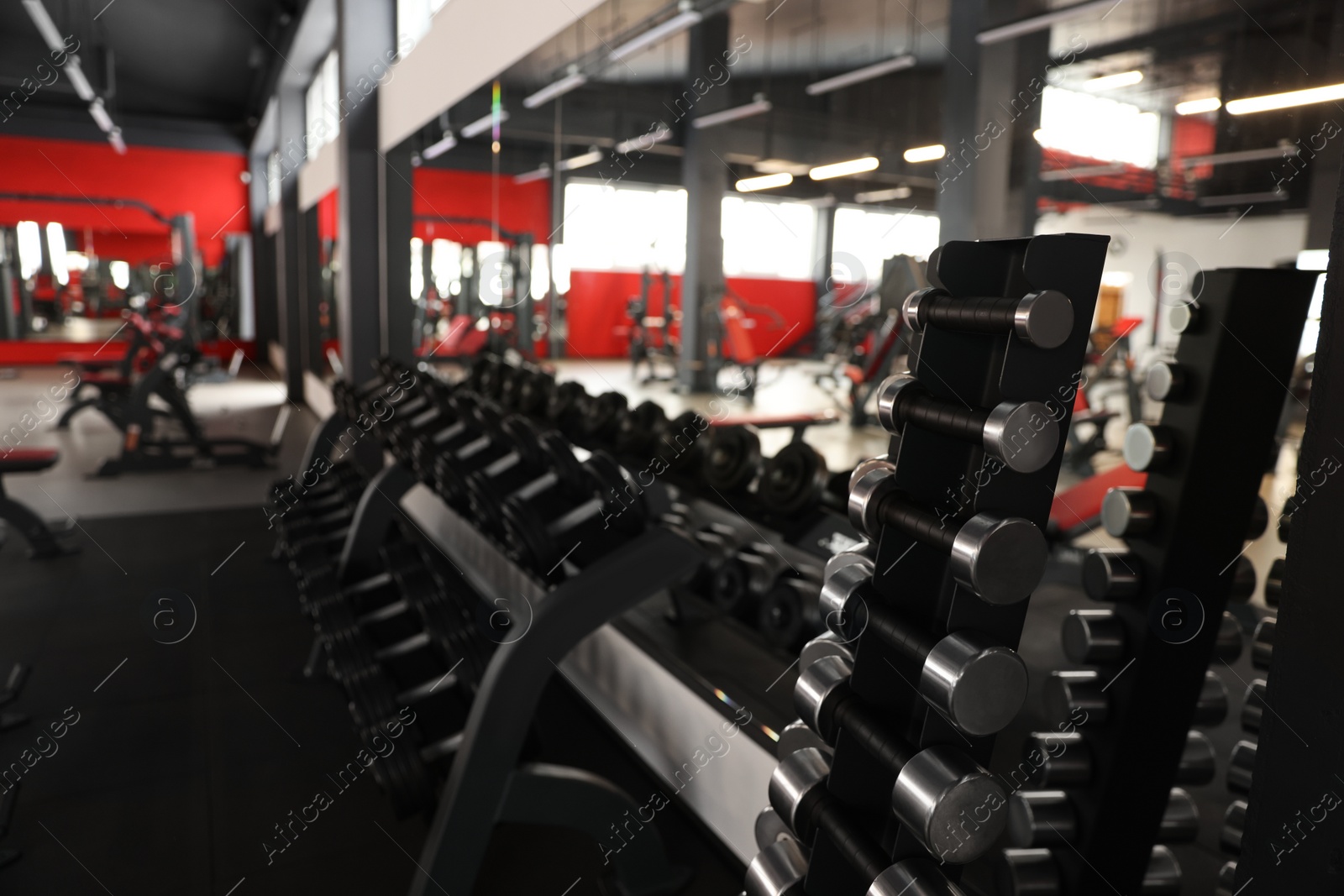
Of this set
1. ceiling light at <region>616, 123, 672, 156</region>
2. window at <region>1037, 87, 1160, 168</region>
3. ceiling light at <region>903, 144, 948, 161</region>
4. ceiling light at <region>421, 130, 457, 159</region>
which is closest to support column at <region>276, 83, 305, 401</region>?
ceiling light at <region>421, 130, 457, 159</region>

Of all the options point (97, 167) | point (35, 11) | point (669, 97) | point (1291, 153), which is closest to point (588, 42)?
point (669, 97)

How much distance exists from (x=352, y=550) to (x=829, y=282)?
144 centimetres

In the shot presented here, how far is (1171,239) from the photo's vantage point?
150cm

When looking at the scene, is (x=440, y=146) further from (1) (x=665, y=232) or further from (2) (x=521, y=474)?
(2) (x=521, y=474)

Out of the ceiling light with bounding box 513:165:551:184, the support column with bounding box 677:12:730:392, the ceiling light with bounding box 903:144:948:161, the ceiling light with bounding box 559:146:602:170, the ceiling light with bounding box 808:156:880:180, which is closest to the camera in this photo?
the ceiling light with bounding box 903:144:948:161

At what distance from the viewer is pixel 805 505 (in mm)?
1779

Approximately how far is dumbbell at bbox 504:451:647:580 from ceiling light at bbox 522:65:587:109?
173cm

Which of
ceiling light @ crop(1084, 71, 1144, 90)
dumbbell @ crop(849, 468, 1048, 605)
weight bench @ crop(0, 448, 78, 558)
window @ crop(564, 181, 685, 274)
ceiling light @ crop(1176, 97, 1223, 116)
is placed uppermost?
ceiling light @ crop(1084, 71, 1144, 90)

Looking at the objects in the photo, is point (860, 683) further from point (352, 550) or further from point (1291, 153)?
point (352, 550)

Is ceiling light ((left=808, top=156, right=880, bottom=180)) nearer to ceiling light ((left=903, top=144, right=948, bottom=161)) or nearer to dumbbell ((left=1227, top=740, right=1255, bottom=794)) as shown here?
ceiling light ((left=903, top=144, right=948, bottom=161))

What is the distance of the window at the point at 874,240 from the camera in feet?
6.31

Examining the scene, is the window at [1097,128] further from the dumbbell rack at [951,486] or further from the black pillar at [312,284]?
the black pillar at [312,284]

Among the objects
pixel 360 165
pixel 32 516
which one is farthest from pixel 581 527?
pixel 360 165

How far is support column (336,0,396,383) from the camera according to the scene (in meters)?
4.18
